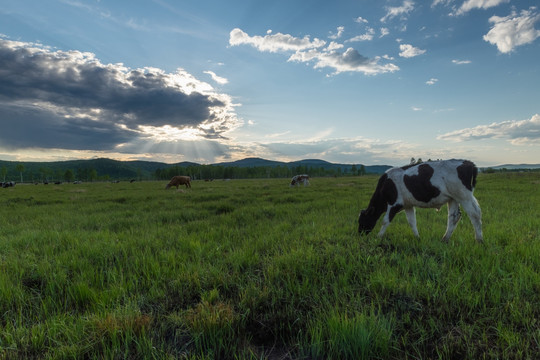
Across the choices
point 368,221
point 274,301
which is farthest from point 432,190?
point 274,301

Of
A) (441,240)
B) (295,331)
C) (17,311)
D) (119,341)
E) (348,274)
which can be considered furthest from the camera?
(441,240)

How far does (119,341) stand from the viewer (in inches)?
85.9

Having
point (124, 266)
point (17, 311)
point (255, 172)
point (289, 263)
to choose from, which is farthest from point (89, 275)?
point (255, 172)

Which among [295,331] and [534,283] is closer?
[295,331]

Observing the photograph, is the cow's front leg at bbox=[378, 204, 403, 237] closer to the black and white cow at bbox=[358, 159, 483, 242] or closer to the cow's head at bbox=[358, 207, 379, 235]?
the black and white cow at bbox=[358, 159, 483, 242]

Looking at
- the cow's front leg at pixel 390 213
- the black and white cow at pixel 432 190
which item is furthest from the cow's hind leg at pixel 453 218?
the cow's front leg at pixel 390 213

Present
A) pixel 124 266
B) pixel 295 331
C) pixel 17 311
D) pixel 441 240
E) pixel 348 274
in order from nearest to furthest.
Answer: pixel 295 331 → pixel 17 311 → pixel 348 274 → pixel 124 266 → pixel 441 240

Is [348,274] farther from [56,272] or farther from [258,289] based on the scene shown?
[56,272]

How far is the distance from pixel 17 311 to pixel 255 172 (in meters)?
154

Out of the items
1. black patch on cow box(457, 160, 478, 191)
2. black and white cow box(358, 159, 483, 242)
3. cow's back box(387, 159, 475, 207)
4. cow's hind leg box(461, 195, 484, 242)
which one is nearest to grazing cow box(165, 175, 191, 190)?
black and white cow box(358, 159, 483, 242)

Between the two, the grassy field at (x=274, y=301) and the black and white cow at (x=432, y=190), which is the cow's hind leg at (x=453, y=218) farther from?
the grassy field at (x=274, y=301)

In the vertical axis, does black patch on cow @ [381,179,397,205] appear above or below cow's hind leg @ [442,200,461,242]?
above

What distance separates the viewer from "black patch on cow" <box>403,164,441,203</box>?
5177 mm

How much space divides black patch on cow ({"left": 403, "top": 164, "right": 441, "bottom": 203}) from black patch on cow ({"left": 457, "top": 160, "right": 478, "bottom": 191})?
50cm
